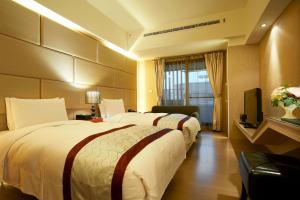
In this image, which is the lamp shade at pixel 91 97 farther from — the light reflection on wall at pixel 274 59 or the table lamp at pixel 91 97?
the light reflection on wall at pixel 274 59

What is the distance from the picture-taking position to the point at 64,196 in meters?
1.21

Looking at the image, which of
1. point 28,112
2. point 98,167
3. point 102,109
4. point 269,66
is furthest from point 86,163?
point 269,66

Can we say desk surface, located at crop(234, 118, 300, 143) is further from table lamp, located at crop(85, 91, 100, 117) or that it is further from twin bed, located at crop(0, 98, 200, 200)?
table lamp, located at crop(85, 91, 100, 117)

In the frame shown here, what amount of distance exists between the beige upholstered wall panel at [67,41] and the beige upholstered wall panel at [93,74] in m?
0.16

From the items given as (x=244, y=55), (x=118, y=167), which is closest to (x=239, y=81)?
(x=244, y=55)

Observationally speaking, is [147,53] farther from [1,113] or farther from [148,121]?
[1,113]

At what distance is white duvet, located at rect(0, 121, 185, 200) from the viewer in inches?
41.9

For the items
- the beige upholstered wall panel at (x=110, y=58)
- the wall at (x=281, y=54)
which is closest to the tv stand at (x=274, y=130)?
the wall at (x=281, y=54)

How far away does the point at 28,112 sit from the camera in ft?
7.17

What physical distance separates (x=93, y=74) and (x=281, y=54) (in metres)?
3.60

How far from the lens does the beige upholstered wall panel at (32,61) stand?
223 centimetres

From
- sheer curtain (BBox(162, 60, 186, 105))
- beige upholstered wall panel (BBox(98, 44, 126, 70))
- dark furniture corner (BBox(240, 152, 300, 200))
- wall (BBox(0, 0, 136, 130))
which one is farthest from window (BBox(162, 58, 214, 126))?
dark furniture corner (BBox(240, 152, 300, 200))

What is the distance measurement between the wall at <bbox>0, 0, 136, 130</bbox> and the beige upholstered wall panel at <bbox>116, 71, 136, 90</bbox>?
49 cm

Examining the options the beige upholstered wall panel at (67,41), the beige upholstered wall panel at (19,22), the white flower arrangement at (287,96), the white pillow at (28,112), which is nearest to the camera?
the white flower arrangement at (287,96)
